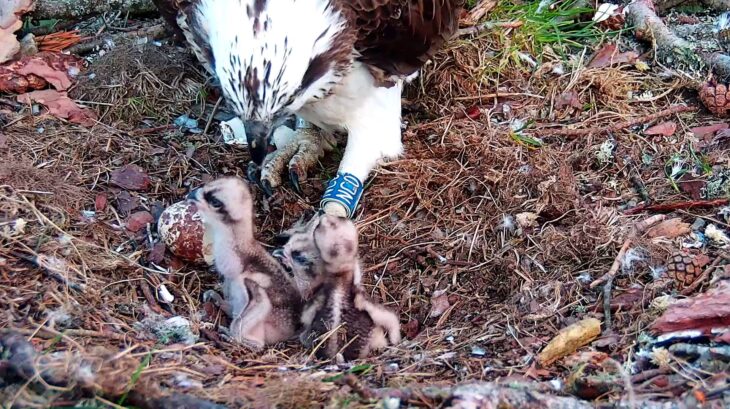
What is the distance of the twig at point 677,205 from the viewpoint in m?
4.08

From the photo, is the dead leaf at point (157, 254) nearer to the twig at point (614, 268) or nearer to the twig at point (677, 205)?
the twig at point (614, 268)

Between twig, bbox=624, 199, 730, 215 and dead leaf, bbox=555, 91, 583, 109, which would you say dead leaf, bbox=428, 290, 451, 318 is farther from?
dead leaf, bbox=555, 91, 583, 109

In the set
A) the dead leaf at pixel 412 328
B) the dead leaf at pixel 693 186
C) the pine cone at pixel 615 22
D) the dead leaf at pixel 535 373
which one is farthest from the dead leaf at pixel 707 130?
the dead leaf at pixel 535 373

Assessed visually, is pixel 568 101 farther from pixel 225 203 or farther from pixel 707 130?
pixel 225 203

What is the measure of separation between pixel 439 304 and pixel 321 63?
1.29m

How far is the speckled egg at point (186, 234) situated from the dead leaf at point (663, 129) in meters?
2.63

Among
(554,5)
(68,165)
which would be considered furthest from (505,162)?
(68,165)

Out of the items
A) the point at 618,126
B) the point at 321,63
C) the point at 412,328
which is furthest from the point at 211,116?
the point at 618,126

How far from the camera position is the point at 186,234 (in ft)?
13.1

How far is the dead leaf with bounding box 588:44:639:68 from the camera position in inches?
212

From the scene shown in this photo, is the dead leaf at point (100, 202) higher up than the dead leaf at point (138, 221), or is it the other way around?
the dead leaf at point (100, 202)

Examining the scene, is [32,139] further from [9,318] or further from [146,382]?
[146,382]

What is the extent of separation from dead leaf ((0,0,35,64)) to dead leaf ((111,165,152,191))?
1236 mm

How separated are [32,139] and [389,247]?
2.07 m
